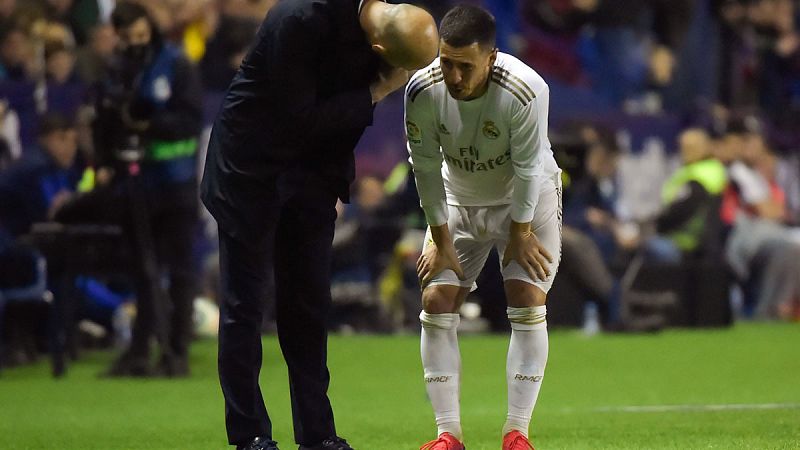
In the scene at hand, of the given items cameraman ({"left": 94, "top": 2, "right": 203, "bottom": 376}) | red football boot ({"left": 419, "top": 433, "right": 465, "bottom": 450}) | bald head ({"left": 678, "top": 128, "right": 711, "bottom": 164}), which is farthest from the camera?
bald head ({"left": 678, "top": 128, "right": 711, "bottom": 164})

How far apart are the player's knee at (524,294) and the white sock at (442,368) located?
1.04 ft

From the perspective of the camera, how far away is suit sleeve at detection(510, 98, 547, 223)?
21.0 ft

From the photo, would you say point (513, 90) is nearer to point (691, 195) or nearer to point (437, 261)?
point (437, 261)

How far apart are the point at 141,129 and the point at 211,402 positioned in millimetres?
2311

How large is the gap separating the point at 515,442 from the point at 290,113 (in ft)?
5.62

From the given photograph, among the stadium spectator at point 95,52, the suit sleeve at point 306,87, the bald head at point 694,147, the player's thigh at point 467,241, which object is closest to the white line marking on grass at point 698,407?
the player's thigh at point 467,241

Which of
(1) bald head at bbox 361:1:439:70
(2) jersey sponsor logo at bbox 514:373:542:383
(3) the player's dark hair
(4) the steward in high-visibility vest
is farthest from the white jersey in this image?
(4) the steward in high-visibility vest

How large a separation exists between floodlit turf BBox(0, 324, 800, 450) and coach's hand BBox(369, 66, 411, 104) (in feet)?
6.45

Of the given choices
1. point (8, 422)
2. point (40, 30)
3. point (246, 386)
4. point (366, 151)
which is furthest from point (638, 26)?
point (246, 386)

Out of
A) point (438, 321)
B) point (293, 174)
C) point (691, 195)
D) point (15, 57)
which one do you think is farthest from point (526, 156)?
point (691, 195)

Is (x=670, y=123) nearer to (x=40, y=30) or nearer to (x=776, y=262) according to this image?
(x=776, y=262)

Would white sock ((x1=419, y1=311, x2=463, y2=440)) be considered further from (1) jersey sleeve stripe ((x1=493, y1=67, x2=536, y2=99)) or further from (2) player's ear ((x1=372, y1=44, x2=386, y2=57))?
(2) player's ear ((x1=372, y1=44, x2=386, y2=57))

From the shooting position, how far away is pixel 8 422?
28.2 ft

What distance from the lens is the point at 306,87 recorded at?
19.7 ft
